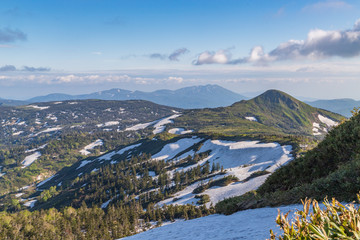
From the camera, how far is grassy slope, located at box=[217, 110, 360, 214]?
37.6 ft

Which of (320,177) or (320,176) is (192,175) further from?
(320,177)

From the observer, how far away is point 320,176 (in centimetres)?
1542

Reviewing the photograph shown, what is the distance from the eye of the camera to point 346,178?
11164mm

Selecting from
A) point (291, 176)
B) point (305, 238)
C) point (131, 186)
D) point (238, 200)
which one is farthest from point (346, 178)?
point (131, 186)

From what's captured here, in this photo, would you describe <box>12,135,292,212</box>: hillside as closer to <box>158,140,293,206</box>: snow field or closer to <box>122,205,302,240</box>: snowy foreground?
<box>158,140,293,206</box>: snow field

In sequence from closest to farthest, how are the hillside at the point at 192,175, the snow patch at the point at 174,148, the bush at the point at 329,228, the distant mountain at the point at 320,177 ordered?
the bush at the point at 329,228
the distant mountain at the point at 320,177
the hillside at the point at 192,175
the snow patch at the point at 174,148

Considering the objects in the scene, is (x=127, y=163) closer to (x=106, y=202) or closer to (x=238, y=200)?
(x=106, y=202)

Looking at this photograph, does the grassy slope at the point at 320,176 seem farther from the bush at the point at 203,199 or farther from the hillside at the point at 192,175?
the bush at the point at 203,199

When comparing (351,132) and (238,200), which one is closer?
(351,132)

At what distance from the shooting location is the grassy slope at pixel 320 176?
37.6 feet

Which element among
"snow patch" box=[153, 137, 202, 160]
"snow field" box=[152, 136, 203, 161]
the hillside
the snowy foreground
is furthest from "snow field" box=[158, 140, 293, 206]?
the snowy foreground

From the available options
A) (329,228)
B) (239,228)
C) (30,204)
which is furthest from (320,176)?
(30,204)

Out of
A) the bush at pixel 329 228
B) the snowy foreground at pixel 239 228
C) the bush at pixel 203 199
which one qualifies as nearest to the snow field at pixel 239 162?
the bush at pixel 203 199

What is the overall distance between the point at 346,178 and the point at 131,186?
11228cm
